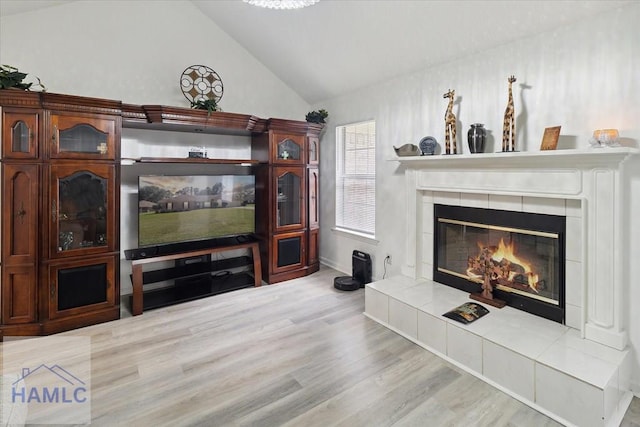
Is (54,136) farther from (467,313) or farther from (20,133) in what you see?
(467,313)

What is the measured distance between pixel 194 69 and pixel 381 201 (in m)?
2.78

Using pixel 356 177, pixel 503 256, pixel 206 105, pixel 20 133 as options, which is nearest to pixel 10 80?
pixel 20 133

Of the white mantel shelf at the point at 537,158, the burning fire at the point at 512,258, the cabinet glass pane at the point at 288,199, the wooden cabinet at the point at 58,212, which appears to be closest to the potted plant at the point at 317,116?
the cabinet glass pane at the point at 288,199

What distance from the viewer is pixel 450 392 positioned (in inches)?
84.1

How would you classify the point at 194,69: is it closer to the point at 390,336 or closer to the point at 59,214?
the point at 59,214

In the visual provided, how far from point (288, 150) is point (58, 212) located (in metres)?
2.50

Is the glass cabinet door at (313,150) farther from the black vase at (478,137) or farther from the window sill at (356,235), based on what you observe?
the black vase at (478,137)

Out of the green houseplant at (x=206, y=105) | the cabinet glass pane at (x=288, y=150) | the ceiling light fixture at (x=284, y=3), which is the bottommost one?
the cabinet glass pane at (x=288, y=150)

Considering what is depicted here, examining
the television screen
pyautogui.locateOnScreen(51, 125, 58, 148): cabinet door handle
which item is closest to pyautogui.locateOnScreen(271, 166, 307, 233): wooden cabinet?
the television screen

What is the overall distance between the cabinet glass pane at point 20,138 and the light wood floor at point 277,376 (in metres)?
1.67

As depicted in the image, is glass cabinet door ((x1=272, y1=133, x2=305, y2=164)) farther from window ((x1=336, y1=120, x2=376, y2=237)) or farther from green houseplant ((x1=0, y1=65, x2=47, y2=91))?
green houseplant ((x1=0, y1=65, x2=47, y2=91))

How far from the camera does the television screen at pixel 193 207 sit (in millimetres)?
3502

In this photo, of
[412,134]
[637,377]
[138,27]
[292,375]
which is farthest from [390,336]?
[138,27]

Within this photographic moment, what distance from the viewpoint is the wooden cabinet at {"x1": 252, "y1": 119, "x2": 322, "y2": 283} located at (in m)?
4.18
